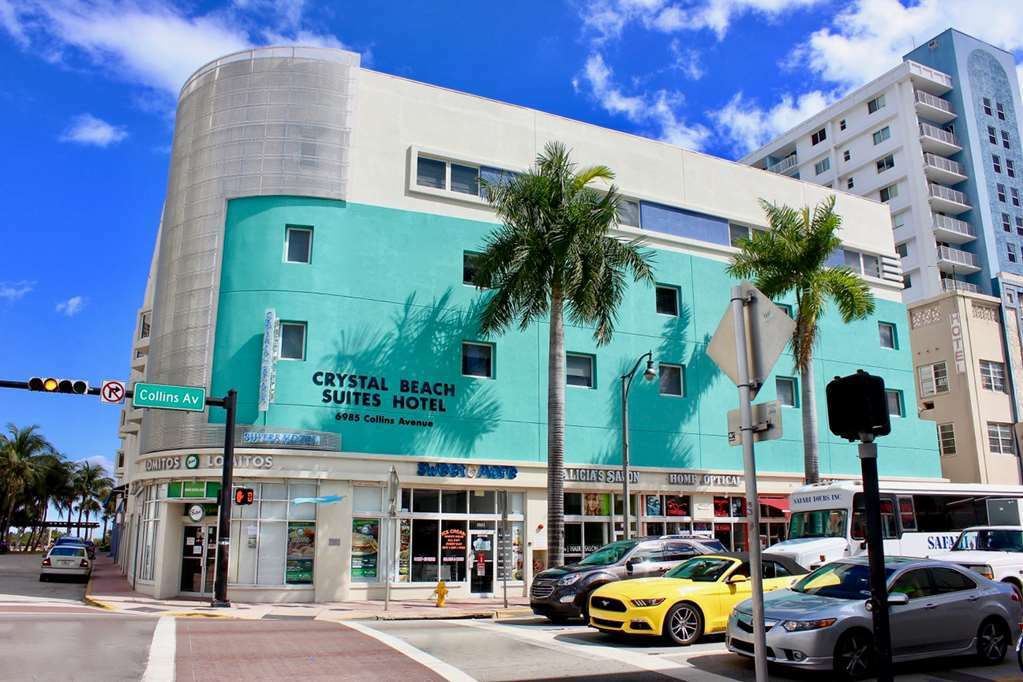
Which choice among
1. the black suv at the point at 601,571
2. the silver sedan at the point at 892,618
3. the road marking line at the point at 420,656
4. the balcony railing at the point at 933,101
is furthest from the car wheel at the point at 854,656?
the balcony railing at the point at 933,101

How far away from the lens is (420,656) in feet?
41.1

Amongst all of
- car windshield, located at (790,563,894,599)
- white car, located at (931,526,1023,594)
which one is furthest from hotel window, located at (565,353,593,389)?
car windshield, located at (790,563,894,599)

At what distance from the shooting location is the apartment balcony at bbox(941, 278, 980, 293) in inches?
2317

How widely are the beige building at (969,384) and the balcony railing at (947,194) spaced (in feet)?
59.9

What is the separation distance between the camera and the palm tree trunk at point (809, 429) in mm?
29719

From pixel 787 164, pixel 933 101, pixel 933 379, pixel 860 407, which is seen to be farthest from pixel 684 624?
pixel 787 164

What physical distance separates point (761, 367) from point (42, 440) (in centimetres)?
8067

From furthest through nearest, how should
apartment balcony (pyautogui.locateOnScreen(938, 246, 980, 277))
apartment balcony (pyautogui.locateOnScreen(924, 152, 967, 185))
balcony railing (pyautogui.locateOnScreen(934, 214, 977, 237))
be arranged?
apartment balcony (pyautogui.locateOnScreen(924, 152, 967, 185)) → balcony railing (pyautogui.locateOnScreen(934, 214, 977, 237)) → apartment balcony (pyautogui.locateOnScreen(938, 246, 980, 277))

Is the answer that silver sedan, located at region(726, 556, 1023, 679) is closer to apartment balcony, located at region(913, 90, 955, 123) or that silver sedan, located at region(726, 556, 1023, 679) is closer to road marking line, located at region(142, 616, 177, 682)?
road marking line, located at region(142, 616, 177, 682)

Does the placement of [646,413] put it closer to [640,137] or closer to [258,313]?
[640,137]

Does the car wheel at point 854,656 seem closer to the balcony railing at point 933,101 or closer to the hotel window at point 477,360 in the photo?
the hotel window at point 477,360

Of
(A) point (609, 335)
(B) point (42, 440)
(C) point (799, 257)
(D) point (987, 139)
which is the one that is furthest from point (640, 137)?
(B) point (42, 440)

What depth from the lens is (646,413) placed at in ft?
98.6

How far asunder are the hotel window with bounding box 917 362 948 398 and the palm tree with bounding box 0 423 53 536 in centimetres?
6774
